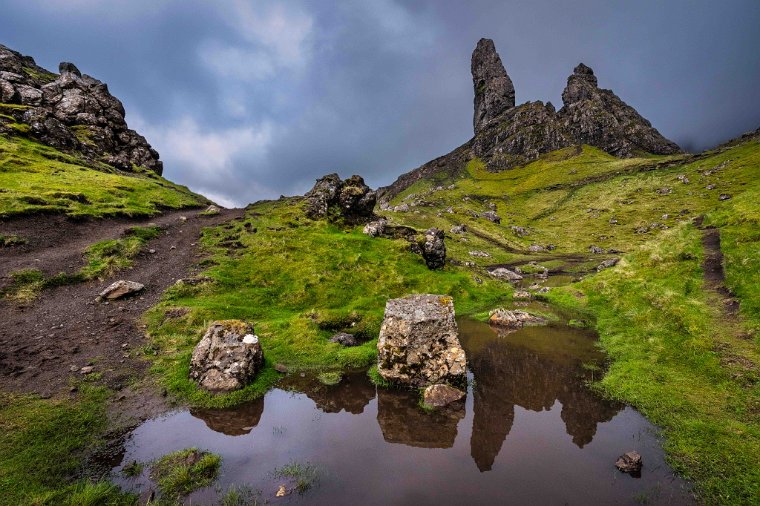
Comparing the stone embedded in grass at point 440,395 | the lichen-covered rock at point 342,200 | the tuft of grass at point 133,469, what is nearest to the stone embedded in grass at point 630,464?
the stone embedded in grass at point 440,395

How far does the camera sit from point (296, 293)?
31547mm

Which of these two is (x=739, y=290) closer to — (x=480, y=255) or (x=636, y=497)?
(x=636, y=497)

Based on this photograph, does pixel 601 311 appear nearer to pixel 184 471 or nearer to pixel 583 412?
pixel 583 412

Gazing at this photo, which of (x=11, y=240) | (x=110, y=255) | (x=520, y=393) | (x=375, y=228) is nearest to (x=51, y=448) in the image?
(x=520, y=393)

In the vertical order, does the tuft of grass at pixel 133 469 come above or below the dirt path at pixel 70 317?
below

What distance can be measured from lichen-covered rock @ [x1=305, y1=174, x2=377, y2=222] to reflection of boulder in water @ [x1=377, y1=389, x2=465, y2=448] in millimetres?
38673

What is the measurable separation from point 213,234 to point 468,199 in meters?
150

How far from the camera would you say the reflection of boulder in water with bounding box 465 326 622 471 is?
14.6 meters

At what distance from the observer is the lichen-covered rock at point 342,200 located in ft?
176

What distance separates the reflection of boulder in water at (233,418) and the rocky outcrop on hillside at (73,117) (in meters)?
81.1

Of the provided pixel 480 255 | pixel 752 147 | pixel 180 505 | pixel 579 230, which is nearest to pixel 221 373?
pixel 180 505

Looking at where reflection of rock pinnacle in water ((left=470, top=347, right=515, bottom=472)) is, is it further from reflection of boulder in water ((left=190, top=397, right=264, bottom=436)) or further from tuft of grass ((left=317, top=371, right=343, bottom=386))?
reflection of boulder in water ((left=190, top=397, right=264, bottom=436))

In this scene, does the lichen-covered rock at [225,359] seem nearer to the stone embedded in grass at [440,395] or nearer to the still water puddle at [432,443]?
the still water puddle at [432,443]

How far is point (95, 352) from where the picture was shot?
19125 mm
